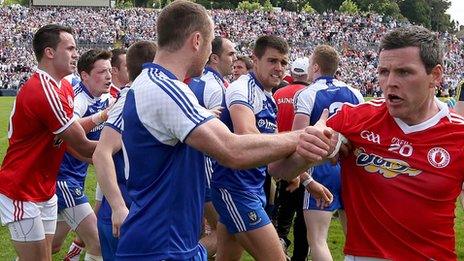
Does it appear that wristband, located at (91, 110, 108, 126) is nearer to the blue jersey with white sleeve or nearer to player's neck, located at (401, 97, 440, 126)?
the blue jersey with white sleeve

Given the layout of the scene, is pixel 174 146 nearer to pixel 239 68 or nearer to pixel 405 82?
pixel 405 82

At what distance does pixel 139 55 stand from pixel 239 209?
5.51ft

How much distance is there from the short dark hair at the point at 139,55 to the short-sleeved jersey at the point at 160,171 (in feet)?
5.25

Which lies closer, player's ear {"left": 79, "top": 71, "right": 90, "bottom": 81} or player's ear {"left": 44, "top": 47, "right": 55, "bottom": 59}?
player's ear {"left": 44, "top": 47, "right": 55, "bottom": 59}

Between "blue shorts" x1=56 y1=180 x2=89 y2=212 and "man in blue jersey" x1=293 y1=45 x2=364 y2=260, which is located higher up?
"man in blue jersey" x1=293 y1=45 x2=364 y2=260

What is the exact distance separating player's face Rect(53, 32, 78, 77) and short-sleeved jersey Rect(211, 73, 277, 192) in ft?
4.87

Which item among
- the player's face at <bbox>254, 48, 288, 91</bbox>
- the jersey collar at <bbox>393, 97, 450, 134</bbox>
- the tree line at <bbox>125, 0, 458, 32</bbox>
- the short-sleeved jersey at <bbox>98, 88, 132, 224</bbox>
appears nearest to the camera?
the jersey collar at <bbox>393, 97, 450, 134</bbox>

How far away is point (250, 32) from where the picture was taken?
215ft

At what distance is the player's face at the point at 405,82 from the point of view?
3414mm

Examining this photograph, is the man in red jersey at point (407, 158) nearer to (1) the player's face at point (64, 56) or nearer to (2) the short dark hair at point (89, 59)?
(1) the player's face at point (64, 56)

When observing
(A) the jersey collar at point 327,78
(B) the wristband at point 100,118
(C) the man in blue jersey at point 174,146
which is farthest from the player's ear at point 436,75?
(A) the jersey collar at point 327,78

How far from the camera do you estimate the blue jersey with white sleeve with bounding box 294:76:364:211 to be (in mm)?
6699

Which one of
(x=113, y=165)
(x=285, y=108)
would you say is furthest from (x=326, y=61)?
(x=113, y=165)

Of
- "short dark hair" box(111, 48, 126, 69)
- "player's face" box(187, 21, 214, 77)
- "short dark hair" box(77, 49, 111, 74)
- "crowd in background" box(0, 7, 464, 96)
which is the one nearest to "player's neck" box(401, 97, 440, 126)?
"player's face" box(187, 21, 214, 77)
